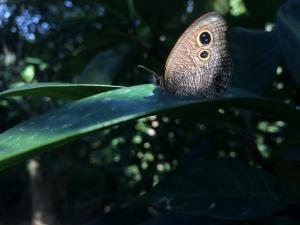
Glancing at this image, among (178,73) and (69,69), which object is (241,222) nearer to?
(178,73)

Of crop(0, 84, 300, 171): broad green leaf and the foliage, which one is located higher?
crop(0, 84, 300, 171): broad green leaf

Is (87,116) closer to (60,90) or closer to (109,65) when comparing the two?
(60,90)

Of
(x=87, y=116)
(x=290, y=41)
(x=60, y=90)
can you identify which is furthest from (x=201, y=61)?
(x=87, y=116)

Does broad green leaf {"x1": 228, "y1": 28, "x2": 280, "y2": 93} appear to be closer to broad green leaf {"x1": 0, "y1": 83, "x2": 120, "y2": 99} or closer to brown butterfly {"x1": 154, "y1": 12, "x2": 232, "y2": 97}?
brown butterfly {"x1": 154, "y1": 12, "x2": 232, "y2": 97}

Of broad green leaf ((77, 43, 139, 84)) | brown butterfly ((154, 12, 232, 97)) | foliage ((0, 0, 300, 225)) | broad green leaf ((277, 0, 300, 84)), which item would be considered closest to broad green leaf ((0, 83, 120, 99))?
foliage ((0, 0, 300, 225))

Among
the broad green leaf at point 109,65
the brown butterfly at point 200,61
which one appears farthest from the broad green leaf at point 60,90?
the broad green leaf at point 109,65

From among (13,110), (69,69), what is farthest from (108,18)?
(13,110)

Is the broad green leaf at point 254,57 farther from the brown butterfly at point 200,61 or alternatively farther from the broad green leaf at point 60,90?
the broad green leaf at point 60,90
